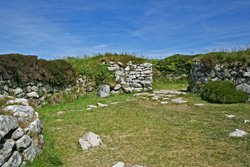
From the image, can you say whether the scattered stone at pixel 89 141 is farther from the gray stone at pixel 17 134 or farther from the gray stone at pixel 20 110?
the gray stone at pixel 17 134

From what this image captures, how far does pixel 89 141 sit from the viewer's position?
25.6 feet

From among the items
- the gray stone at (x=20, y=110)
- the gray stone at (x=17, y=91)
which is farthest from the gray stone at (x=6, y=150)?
the gray stone at (x=17, y=91)

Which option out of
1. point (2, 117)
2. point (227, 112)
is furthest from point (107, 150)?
point (227, 112)

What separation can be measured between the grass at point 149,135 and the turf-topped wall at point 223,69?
245 cm

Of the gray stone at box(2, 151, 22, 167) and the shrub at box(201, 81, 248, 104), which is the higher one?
the shrub at box(201, 81, 248, 104)

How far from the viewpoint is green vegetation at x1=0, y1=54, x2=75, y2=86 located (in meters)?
12.2

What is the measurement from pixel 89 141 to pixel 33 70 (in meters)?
6.46

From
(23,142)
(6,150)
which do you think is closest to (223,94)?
(23,142)

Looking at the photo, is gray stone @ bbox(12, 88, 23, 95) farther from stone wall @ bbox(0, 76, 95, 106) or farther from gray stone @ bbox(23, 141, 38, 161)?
gray stone @ bbox(23, 141, 38, 161)

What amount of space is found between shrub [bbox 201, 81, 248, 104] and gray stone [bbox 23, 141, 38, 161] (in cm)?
913

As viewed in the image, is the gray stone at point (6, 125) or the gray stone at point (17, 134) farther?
the gray stone at point (17, 134)

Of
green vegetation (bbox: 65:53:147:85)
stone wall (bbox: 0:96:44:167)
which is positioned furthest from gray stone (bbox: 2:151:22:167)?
green vegetation (bbox: 65:53:147:85)

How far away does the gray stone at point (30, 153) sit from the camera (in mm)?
6160

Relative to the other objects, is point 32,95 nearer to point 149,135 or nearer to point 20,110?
point 20,110
